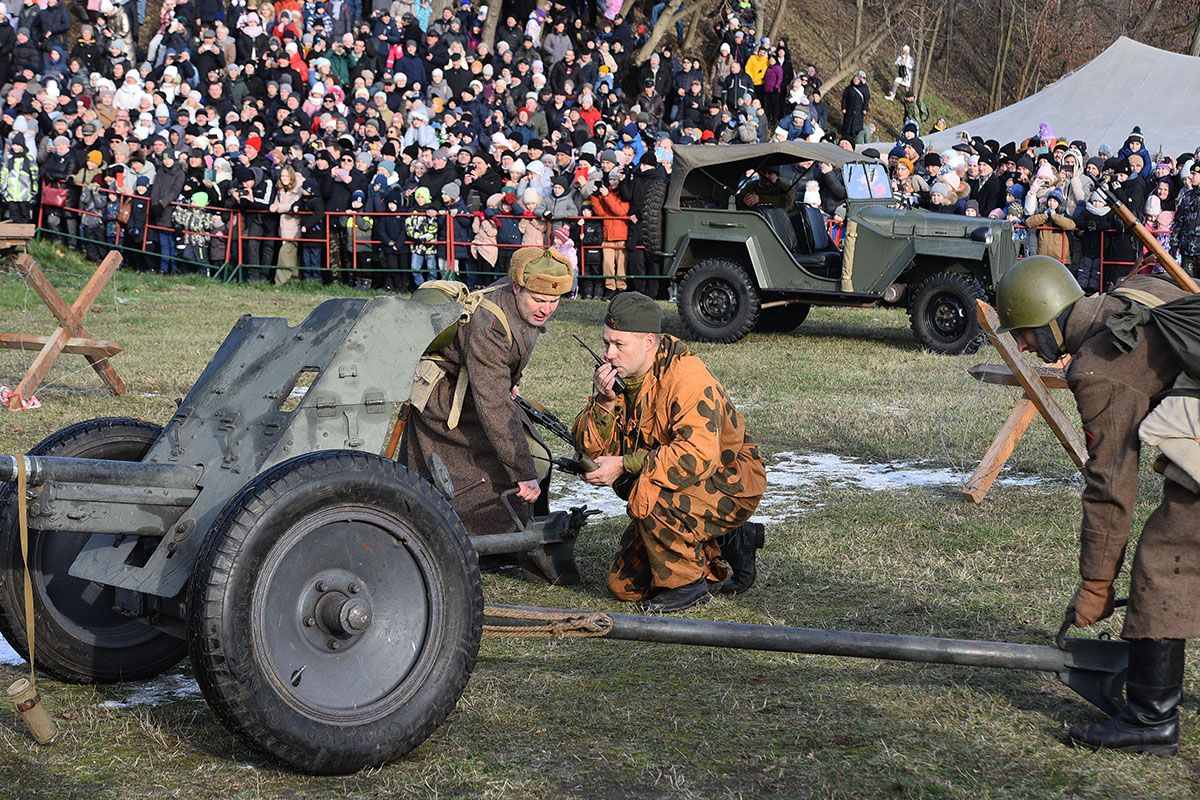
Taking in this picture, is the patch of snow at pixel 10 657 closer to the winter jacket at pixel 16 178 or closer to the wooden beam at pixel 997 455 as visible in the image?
→ the wooden beam at pixel 997 455

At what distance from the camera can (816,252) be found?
50.4 feet

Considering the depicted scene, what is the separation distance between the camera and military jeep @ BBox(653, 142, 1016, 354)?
14375 mm

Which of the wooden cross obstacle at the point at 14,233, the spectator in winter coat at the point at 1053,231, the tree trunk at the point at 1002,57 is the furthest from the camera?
the tree trunk at the point at 1002,57

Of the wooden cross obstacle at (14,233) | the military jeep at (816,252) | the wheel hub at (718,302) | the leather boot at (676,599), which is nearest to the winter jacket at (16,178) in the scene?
the military jeep at (816,252)

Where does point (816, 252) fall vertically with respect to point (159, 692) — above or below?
above

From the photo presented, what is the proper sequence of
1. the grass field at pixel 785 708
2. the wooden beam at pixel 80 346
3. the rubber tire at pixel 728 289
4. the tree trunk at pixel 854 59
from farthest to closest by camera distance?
the tree trunk at pixel 854 59
the rubber tire at pixel 728 289
the wooden beam at pixel 80 346
the grass field at pixel 785 708

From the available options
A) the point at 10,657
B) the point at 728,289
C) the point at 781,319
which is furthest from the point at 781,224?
the point at 10,657

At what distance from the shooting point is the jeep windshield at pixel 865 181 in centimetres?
1510

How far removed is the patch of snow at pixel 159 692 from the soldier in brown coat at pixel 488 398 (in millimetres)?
1606

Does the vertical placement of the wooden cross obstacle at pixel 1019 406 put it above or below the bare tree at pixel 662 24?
below

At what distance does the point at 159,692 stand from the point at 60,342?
6.58 m

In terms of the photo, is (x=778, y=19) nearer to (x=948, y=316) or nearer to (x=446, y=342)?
(x=948, y=316)

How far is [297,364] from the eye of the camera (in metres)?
4.68

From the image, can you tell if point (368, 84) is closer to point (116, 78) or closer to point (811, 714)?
point (116, 78)
